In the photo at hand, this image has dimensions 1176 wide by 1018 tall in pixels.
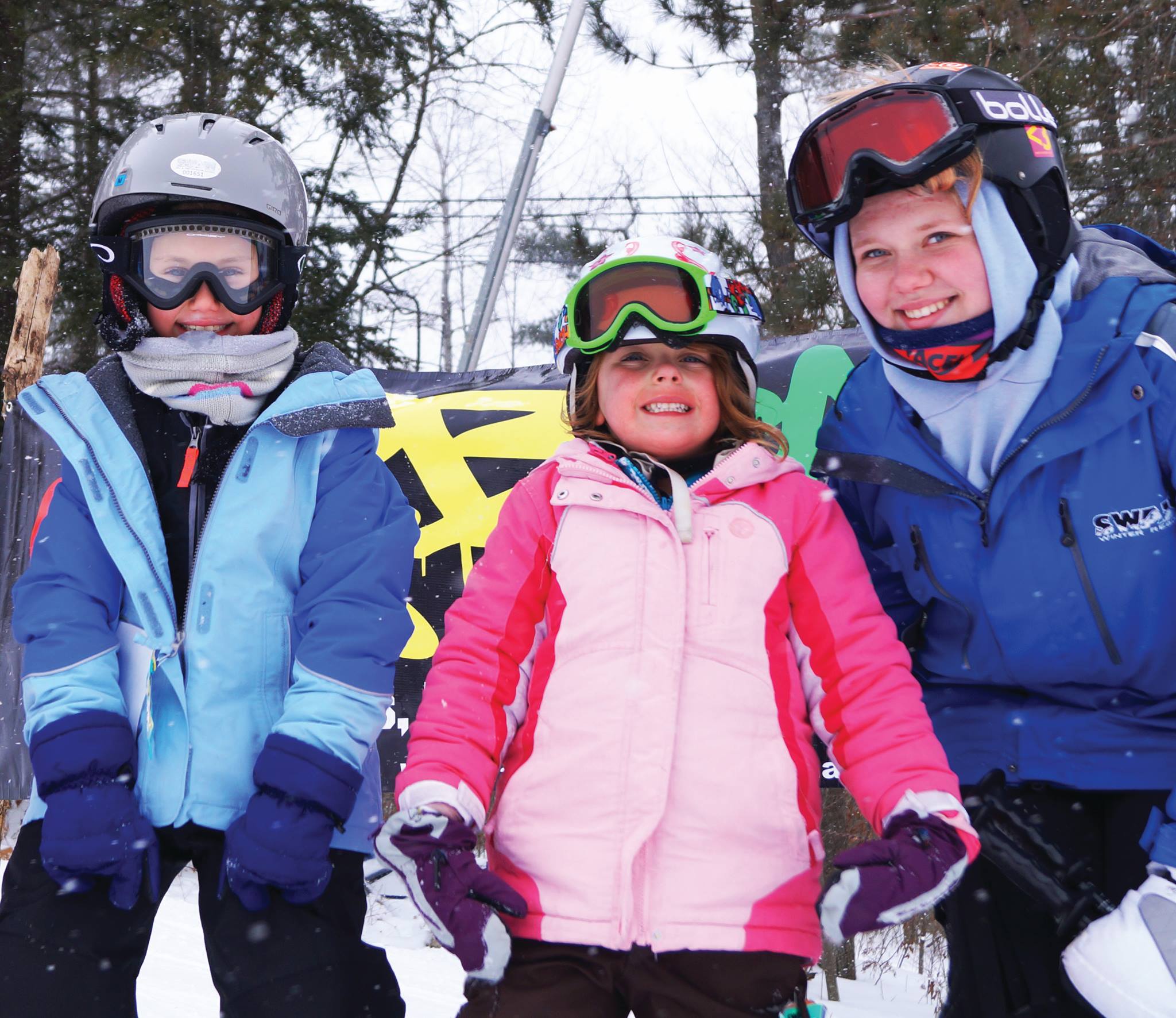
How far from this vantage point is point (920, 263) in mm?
2211

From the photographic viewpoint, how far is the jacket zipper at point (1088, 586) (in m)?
2.04

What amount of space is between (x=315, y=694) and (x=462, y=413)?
3.42 m

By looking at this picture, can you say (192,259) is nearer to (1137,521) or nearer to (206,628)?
(206,628)

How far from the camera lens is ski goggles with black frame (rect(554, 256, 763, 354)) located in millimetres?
2422

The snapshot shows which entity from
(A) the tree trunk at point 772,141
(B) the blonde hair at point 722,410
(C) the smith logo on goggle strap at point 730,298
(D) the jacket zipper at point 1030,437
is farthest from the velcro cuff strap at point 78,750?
(A) the tree trunk at point 772,141

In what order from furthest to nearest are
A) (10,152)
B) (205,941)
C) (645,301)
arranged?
(10,152) < (645,301) < (205,941)

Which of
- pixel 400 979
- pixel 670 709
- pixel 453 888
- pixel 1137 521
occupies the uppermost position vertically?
pixel 1137 521

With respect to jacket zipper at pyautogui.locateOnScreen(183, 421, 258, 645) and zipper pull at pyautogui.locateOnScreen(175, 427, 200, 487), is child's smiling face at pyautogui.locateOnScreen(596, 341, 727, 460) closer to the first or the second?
jacket zipper at pyautogui.locateOnScreen(183, 421, 258, 645)

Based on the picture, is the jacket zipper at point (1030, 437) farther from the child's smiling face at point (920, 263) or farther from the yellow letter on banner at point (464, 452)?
the yellow letter on banner at point (464, 452)

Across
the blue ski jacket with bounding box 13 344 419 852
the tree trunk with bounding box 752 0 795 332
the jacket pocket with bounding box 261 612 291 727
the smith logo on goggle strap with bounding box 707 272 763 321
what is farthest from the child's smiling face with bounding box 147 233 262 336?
the tree trunk with bounding box 752 0 795 332

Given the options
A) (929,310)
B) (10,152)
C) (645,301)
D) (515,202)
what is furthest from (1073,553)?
(10,152)

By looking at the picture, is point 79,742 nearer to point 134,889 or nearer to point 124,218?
point 134,889

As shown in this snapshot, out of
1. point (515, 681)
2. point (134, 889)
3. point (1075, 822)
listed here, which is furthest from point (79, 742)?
point (1075, 822)

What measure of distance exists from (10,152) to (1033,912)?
33.8ft
